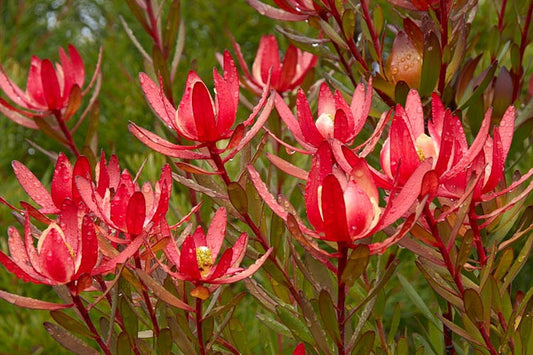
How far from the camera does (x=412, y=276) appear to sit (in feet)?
4.52

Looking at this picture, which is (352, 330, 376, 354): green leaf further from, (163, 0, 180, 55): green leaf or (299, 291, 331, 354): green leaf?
(163, 0, 180, 55): green leaf

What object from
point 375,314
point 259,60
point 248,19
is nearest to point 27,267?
point 375,314

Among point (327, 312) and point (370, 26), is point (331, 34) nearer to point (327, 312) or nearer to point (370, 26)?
point (370, 26)

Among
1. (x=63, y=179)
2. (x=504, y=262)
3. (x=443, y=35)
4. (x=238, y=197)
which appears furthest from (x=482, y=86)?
(x=63, y=179)

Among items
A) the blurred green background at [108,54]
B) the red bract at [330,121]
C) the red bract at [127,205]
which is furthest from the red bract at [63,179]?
the blurred green background at [108,54]

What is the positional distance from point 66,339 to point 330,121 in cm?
26

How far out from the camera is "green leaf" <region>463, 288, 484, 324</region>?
539 millimetres

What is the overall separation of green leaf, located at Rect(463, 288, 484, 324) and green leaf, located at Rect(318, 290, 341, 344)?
100mm

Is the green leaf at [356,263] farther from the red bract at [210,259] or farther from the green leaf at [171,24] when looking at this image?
the green leaf at [171,24]

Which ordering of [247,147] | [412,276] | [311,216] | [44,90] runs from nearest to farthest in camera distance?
[311,216], [247,147], [44,90], [412,276]

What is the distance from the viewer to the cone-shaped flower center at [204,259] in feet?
1.82

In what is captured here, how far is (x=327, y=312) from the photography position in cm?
50

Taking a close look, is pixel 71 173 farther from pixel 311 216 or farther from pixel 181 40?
pixel 181 40

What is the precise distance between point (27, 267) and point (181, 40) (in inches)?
19.1
